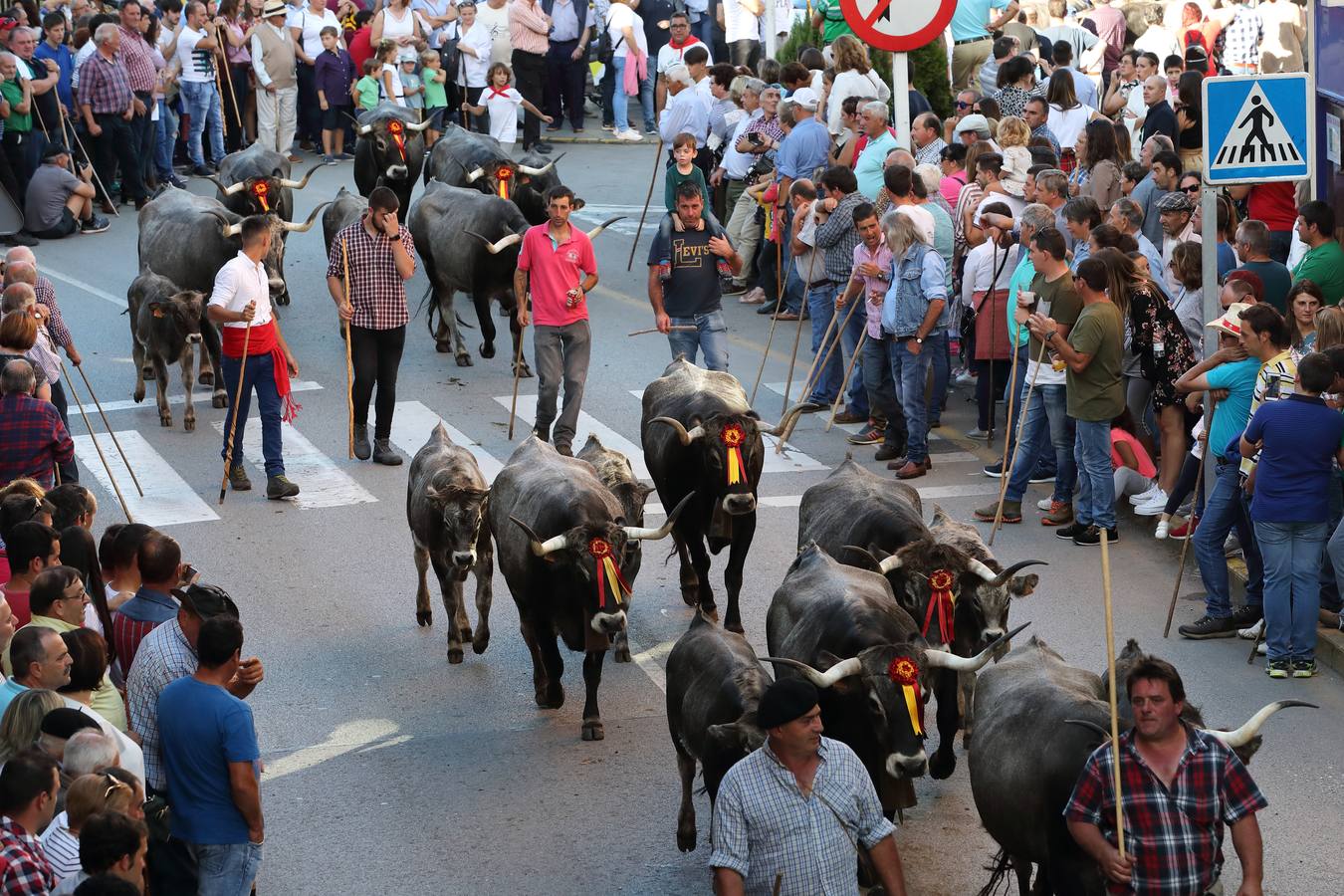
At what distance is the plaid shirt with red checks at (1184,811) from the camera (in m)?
6.46

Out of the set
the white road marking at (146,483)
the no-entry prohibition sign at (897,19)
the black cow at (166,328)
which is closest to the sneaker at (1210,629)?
the no-entry prohibition sign at (897,19)

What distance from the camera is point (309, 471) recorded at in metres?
15.3

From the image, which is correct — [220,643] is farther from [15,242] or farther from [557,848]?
[15,242]

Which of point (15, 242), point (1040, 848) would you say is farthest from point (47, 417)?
point (15, 242)

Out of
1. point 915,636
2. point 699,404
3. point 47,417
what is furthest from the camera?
point 699,404

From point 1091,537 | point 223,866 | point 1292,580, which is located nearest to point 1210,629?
point 1292,580

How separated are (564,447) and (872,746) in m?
6.73

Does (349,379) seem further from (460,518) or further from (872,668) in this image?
(872,668)

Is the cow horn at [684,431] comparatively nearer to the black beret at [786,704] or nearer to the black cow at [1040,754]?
the black cow at [1040,754]

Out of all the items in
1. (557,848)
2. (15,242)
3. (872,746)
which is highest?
(15,242)

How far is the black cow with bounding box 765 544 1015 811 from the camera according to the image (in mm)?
7797

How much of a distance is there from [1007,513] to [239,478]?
633 cm

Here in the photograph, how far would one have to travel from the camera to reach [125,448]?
15820 mm

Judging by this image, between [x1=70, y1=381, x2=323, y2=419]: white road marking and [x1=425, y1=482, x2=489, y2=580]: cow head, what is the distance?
6.17 meters
